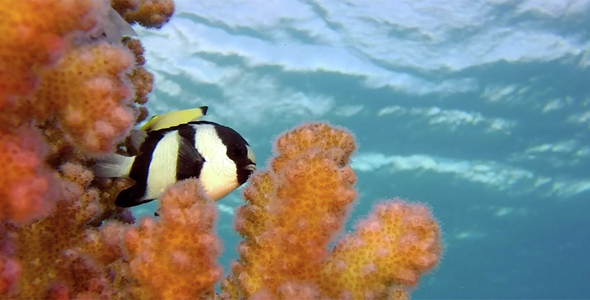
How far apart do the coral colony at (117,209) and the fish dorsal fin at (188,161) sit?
0.85ft

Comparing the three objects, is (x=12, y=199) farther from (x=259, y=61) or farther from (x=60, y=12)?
(x=259, y=61)

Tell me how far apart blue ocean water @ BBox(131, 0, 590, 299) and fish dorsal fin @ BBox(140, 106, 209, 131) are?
850cm

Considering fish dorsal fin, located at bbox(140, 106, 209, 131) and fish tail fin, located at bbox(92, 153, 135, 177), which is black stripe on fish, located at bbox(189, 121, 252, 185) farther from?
fish tail fin, located at bbox(92, 153, 135, 177)

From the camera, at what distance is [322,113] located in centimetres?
2250

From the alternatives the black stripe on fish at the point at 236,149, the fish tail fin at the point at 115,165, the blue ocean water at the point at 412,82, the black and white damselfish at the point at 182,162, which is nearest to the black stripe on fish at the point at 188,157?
the black and white damselfish at the point at 182,162

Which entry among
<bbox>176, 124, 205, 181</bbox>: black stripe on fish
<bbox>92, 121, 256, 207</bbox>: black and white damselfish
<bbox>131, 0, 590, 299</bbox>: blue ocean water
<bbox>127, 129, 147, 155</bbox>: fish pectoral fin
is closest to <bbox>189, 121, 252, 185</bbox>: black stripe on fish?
<bbox>92, 121, 256, 207</bbox>: black and white damselfish

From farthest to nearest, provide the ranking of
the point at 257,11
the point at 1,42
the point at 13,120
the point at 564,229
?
the point at 564,229 → the point at 257,11 → the point at 13,120 → the point at 1,42

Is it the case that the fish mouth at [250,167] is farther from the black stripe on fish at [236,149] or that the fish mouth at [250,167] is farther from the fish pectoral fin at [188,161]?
the fish pectoral fin at [188,161]

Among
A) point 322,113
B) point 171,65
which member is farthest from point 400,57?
point 171,65

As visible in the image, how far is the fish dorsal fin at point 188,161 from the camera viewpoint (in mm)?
2064

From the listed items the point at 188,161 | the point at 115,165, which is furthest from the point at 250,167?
the point at 115,165

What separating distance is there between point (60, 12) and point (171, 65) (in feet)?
58.6

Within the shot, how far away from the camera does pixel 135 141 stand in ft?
6.84

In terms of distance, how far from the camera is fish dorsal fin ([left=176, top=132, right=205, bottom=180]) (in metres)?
2.06
